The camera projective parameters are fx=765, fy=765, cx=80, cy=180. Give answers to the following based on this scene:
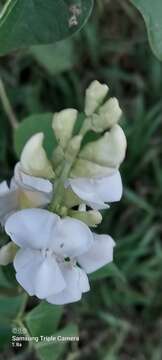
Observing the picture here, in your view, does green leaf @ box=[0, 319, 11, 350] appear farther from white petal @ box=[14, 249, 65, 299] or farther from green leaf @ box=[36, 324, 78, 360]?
white petal @ box=[14, 249, 65, 299]

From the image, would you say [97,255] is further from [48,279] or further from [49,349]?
[49,349]

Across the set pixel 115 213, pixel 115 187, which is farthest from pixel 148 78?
pixel 115 187

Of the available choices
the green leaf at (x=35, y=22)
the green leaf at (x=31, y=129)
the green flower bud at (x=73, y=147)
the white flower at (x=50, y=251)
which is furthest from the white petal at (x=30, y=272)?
the green leaf at (x=31, y=129)

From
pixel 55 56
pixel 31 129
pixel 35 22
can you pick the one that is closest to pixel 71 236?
pixel 35 22

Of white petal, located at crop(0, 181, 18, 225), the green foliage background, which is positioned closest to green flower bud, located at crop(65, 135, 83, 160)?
white petal, located at crop(0, 181, 18, 225)

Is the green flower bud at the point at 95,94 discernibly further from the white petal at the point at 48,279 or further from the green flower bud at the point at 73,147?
the white petal at the point at 48,279
